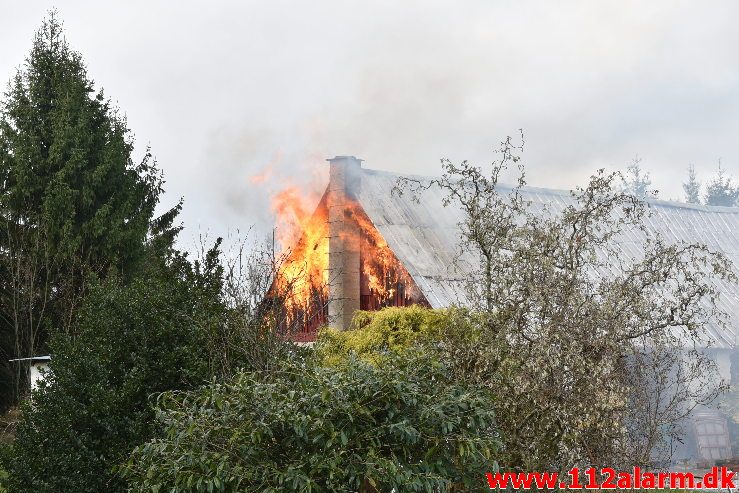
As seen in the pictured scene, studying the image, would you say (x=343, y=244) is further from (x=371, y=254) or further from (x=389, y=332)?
(x=389, y=332)

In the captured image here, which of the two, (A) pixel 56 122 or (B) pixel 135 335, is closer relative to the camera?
(B) pixel 135 335

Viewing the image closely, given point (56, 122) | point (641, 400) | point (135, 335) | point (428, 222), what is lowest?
point (641, 400)

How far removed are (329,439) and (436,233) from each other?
1403cm

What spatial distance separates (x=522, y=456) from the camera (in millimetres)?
9617

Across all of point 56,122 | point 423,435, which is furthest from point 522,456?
point 56,122

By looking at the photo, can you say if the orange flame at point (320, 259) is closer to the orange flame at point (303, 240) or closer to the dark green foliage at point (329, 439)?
the orange flame at point (303, 240)

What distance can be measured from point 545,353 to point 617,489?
1.92m

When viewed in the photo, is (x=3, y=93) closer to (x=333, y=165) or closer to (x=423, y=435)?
(x=333, y=165)

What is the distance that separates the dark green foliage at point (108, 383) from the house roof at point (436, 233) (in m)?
6.13

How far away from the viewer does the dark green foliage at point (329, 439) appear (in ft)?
25.4

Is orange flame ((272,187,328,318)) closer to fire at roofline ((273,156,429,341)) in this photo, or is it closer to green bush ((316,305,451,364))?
fire at roofline ((273,156,429,341))

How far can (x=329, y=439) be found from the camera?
7781mm

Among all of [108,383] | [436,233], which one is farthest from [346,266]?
[108,383]

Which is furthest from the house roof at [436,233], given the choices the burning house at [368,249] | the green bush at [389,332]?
the green bush at [389,332]
